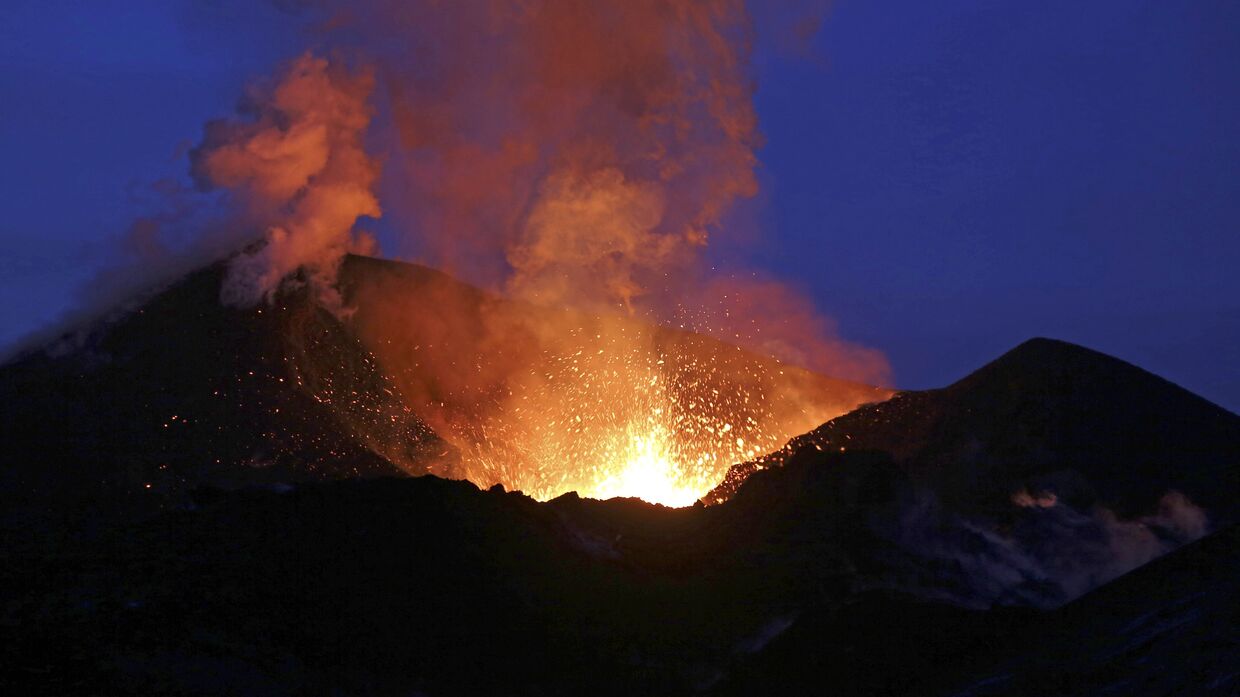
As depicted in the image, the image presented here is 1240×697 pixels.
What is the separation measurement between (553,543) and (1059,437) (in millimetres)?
8527

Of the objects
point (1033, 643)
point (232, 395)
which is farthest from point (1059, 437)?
point (232, 395)

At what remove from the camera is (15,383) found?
1855 cm

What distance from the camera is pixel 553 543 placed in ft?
46.5

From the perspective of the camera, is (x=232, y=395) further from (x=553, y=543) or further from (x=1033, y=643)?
(x=1033, y=643)

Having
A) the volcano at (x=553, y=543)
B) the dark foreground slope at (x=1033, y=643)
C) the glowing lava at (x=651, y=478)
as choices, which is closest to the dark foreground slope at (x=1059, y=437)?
the volcano at (x=553, y=543)

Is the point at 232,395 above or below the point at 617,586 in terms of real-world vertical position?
above

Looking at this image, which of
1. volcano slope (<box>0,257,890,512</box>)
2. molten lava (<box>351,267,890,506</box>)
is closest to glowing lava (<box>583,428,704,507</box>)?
molten lava (<box>351,267,890,506</box>)

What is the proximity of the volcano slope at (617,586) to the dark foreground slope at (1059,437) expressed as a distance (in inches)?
3.0

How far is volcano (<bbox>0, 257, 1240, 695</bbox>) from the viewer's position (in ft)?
37.1

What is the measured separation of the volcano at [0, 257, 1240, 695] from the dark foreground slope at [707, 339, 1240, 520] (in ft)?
0.17

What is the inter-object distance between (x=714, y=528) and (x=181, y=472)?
826 centimetres

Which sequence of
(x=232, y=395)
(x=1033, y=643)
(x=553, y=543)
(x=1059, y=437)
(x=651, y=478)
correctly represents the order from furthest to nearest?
(x=651, y=478) → (x=232, y=395) → (x=1059, y=437) → (x=553, y=543) → (x=1033, y=643)

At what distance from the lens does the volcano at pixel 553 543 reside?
11320 millimetres

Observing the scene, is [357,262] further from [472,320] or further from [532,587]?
[532,587]
